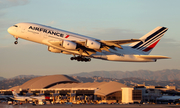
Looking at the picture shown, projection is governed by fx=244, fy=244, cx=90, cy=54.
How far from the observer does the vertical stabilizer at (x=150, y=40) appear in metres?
55.3

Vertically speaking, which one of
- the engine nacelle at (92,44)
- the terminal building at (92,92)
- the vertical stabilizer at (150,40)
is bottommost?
the terminal building at (92,92)

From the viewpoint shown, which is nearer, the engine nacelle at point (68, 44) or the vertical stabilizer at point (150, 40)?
the engine nacelle at point (68, 44)

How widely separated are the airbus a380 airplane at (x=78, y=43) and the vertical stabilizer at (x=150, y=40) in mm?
791

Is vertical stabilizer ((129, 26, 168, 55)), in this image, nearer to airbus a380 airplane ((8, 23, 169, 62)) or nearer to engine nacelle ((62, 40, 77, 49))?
airbus a380 airplane ((8, 23, 169, 62))

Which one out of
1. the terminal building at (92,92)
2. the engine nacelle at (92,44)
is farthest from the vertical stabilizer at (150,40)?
the terminal building at (92,92)

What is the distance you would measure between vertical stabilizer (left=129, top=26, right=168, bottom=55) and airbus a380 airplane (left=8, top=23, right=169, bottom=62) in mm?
791

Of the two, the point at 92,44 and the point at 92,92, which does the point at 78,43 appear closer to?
the point at 92,44

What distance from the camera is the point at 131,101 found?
96.9m

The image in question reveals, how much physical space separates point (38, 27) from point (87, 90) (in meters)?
83.5

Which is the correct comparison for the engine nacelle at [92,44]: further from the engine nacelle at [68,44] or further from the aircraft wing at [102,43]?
the engine nacelle at [68,44]

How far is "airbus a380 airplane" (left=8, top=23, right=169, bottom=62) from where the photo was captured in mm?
47631

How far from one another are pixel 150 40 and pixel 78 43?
1815 cm

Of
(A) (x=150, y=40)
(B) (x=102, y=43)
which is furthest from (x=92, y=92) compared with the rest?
(B) (x=102, y=43)

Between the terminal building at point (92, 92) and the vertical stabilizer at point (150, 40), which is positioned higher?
the vertical stabilizer at point (150, 40)
